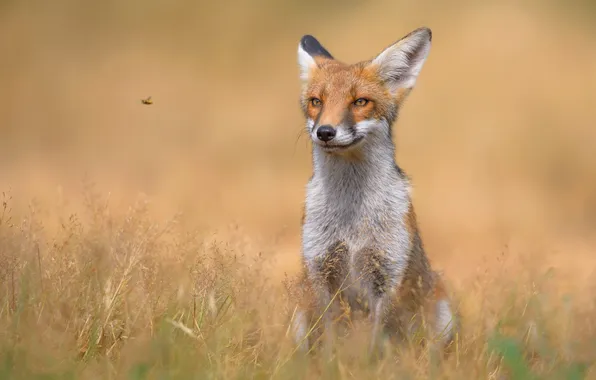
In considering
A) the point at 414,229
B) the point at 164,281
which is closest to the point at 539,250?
the point at 414,229

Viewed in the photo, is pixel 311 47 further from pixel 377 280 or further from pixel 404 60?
pixel 377 280

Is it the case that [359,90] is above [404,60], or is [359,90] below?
below

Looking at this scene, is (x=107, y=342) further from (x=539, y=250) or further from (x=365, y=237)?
(x=539, y=250)

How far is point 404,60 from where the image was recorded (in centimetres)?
537

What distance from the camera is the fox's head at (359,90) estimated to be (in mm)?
4922

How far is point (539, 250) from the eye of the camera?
491 cm

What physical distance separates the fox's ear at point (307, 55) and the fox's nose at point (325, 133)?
89 cm

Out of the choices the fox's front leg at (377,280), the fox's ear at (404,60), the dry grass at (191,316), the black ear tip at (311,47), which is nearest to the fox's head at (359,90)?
the fox's ear at (404,60)

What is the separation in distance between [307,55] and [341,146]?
3.29 feet

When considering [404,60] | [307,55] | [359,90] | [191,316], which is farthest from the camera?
[307,55]

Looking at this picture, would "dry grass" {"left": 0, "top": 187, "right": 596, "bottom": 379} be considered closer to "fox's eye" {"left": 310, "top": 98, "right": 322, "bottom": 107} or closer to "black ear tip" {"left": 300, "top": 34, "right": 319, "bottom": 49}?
"fox's eye" {"left": 310, "top": 98, "right": 322, "bottom": 107}

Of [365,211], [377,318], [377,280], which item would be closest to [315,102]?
[365,211]

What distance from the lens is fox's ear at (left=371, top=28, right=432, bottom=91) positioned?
209 inches

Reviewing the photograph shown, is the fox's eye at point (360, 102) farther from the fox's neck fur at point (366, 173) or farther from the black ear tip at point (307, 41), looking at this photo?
the black ear tip at point (307, 41)
